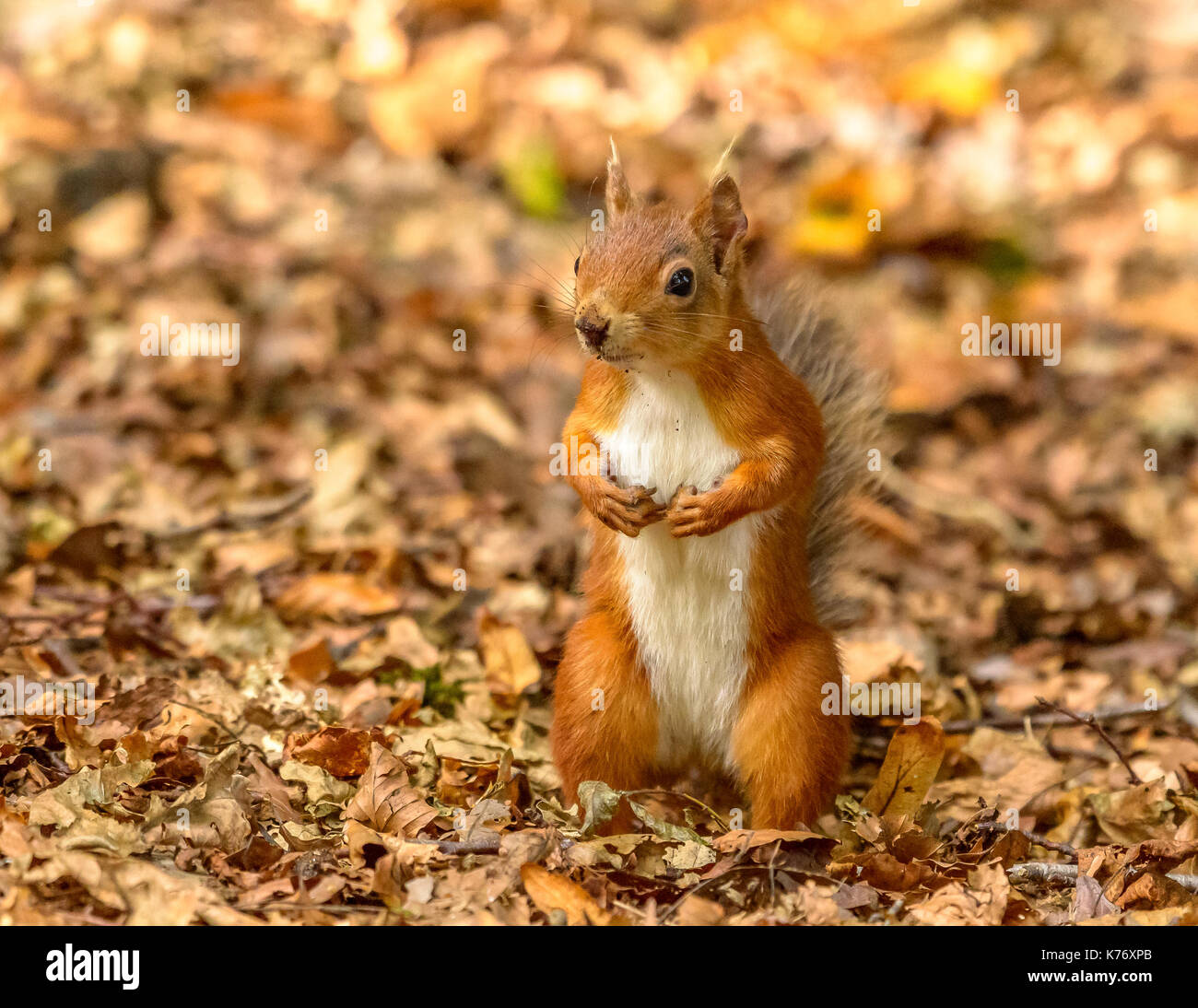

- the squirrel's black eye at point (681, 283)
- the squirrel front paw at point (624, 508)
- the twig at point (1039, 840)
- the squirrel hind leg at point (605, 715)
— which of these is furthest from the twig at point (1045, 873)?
the squirrel's black eye at point (681, 283)

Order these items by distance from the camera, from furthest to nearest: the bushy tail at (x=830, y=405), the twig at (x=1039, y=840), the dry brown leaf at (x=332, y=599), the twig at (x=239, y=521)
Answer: the twig at (x=239, y=521), the dry brown leaf at (x=332, y=599), the bushy tail at (x=830, y=405), the twig at (x=1039, y=840)

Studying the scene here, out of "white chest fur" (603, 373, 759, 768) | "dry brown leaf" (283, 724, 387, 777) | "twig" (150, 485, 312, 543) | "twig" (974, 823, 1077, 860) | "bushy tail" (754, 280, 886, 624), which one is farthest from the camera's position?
"twig" (150, 485, 312, 543)

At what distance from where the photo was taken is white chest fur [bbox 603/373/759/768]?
136 inches

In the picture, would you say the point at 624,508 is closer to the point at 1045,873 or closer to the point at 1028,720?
the point at 1045,873

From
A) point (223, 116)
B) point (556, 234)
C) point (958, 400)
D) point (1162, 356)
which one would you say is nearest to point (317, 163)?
point (223, 116)

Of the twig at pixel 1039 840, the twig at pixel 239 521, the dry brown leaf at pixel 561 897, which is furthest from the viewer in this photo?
the twig at pixel 239 521

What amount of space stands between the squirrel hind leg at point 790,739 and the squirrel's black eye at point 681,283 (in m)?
0.96

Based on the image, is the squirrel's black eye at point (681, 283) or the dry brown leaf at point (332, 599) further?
the dry brown leaf at point (332, 599)

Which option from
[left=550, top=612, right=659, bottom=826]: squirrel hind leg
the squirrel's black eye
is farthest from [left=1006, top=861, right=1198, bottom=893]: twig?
the squirrel's black eye

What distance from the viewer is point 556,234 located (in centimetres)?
752

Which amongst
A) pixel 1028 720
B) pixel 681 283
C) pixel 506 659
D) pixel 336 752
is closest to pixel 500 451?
pixel 506 659

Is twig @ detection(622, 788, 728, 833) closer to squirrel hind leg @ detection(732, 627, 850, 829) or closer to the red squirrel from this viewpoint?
the red squirrel

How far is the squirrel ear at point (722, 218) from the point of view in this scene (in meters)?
3.45

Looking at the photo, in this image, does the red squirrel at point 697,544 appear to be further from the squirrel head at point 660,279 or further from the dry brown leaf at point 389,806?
the dry brown leaf at point 389,806
